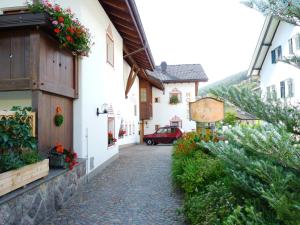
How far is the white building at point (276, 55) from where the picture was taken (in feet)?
48.4

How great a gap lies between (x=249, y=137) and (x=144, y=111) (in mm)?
22821

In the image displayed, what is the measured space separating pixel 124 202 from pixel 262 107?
466 cm

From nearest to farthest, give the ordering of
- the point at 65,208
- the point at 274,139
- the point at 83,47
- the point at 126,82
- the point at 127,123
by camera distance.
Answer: the point at 274,139 < the point at 65,208 < the point at 83,47 < the point at 126,82 < the point at 127,123

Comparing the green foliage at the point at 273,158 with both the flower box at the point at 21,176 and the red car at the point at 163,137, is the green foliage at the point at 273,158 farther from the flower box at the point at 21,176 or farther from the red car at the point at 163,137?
the red car at the point at 163,137

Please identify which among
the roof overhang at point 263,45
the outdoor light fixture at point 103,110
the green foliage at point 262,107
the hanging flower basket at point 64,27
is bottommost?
the green foliage at point 262,107

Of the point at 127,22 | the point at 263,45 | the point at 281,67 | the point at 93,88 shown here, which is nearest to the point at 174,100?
the point at 263,45

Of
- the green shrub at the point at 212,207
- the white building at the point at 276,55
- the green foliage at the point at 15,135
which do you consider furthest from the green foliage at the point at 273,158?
the white building at the point at 276,55

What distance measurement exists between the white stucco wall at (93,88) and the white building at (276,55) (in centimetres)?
810

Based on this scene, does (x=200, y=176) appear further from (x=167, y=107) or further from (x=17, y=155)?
(x=167, y=107)

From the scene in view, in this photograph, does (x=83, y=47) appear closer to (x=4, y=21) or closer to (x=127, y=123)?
(x=4, y=21)

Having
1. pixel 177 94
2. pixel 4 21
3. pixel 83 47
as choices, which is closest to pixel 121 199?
pixel 83 47

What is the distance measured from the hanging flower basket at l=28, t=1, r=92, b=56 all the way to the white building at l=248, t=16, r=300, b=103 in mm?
9963

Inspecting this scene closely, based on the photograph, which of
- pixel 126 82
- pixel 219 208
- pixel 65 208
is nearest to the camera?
pixel 219 208

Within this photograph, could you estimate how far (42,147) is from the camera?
6.07 meters
